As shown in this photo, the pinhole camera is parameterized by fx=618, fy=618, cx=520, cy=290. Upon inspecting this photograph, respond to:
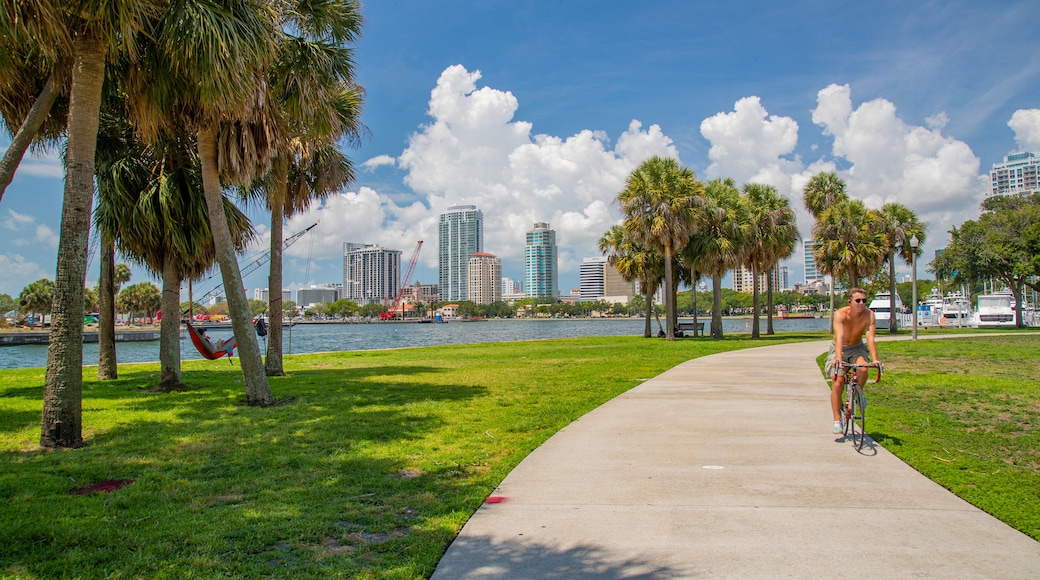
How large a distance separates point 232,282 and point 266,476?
575cm

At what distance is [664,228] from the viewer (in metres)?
32.3

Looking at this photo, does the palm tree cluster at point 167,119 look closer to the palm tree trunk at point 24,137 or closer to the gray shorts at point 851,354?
the palm tree trunk at point 24,137

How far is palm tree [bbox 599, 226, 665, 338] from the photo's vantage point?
3934 centimetres

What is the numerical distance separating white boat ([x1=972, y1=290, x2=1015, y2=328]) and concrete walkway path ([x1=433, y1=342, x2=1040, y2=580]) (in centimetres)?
5063

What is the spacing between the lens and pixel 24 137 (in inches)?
340

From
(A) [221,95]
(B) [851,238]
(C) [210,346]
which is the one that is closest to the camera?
(A) [221,95]

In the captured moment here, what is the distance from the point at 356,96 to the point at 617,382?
8813mm

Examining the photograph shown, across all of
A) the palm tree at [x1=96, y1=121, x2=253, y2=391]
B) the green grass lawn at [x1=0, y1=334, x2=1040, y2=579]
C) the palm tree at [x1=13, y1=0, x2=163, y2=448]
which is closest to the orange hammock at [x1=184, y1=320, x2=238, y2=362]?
the green grass lawn at [x1=0, y1=334, x2=1040, y2=579]

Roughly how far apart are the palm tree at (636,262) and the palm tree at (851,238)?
10778 millimetres

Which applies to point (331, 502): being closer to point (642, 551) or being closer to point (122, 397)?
point (642, 551)

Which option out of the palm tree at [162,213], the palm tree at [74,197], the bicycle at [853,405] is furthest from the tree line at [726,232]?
the palm tree at [74,197]

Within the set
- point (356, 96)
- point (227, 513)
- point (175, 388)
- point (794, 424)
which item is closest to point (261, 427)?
point (227, 513)

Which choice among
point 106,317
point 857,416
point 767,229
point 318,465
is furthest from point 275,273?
point 767,229

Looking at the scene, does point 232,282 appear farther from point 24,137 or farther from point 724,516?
point 724,516
